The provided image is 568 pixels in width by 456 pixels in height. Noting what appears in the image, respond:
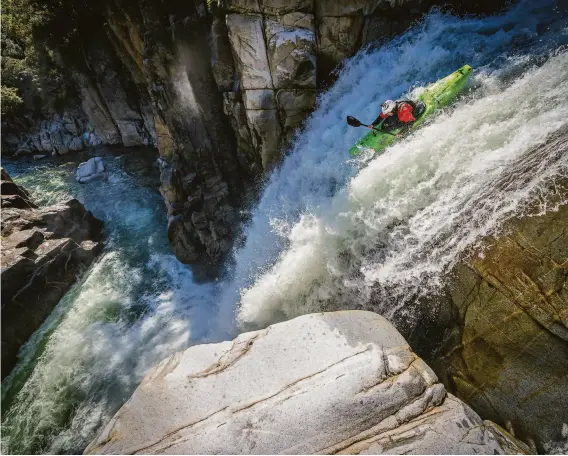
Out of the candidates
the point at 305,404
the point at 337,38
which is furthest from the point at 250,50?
the point at 305,404

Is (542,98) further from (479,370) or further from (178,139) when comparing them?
(178,139)

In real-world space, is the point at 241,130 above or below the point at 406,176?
above

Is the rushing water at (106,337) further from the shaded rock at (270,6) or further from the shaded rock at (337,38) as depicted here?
the shaded rock at (270,6)

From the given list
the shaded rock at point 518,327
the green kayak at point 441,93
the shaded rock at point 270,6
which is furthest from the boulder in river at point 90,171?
the shaded rock at point 518,327

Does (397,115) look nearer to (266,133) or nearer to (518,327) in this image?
(266,133)

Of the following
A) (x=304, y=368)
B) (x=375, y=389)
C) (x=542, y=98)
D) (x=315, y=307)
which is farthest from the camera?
(x=315, y=307)

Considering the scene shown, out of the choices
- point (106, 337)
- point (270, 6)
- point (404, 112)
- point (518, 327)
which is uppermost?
point (270, 6)

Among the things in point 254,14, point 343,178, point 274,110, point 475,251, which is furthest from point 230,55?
point 475,251
